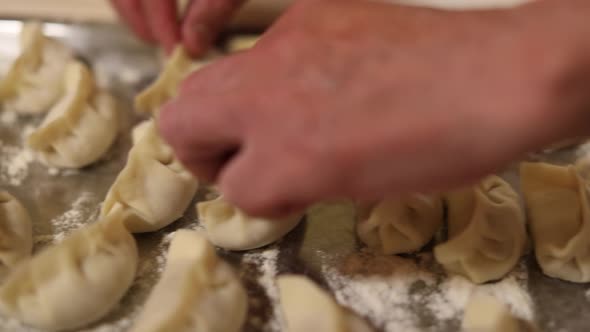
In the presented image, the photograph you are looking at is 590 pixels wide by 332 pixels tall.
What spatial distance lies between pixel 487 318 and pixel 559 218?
31cm

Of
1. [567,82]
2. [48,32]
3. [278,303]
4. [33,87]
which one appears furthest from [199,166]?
[48,32]

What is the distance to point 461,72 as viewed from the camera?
74 centimetres

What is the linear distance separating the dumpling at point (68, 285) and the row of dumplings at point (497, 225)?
1.57 ft

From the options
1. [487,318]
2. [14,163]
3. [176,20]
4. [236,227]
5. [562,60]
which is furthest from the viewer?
[176,20]

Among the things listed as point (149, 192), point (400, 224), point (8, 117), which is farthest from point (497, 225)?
point (8, 117)

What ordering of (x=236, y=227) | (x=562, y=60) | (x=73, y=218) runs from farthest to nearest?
(x=73, y=218) → (x=236, y=227) → (x=562, y=60)

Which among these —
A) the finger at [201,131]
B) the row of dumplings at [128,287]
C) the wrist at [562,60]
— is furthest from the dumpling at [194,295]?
the wrist at [562,60]

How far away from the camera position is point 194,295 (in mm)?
1060

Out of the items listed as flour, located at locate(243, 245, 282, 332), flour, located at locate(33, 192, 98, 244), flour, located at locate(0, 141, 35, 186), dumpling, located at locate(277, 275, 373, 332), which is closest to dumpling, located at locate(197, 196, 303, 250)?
flour, located at locate(243, 245, 282, 332)

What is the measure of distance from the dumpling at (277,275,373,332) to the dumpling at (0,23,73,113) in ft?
2.84

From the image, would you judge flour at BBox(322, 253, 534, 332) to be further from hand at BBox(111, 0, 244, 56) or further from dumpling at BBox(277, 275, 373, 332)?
hand at BBox(111, 0, 244, 56)

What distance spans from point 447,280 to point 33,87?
110 cm

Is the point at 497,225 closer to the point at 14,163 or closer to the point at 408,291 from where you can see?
the point at 408,291

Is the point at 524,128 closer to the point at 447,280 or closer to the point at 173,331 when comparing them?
the point at 447,280
